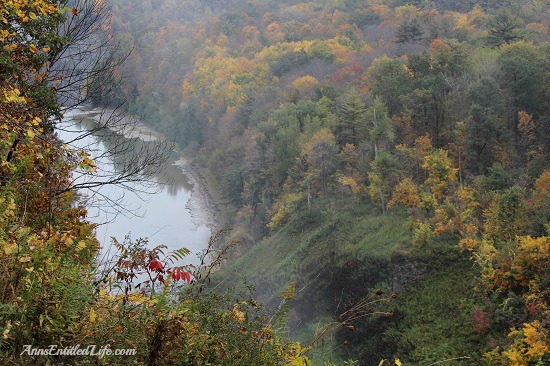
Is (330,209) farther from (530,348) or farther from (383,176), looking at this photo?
(530,348)

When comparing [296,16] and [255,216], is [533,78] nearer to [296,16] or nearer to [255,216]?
[255,216]

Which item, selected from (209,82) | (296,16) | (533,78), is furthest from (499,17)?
(296,16)

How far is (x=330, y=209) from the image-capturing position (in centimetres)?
3356

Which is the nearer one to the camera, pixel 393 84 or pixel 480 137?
pixel 480 137

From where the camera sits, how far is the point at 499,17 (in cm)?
3959

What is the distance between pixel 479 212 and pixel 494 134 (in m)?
5.38

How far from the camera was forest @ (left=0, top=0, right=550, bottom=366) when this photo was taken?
406 centimetres

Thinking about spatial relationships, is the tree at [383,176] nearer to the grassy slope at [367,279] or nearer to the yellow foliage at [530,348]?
the grassy slope at [367,279]

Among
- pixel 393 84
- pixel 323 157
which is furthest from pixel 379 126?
pixel 323 157

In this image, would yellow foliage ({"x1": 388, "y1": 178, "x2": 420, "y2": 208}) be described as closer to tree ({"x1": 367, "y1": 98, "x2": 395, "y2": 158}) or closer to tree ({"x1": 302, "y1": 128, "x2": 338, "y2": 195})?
tree ({"x1": 367, "y1": 98, "x2": 395, "y2": 158})

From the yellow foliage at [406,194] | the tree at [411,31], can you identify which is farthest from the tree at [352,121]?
the tree at [411,31]

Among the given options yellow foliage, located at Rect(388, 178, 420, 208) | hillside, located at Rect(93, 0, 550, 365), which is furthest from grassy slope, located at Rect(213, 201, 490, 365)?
yellow foliage, located at Rect(388, 178, 420, 208)

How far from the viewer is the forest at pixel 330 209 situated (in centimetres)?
406

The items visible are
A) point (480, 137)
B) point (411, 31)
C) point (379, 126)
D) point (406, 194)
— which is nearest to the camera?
point (480, 137)
